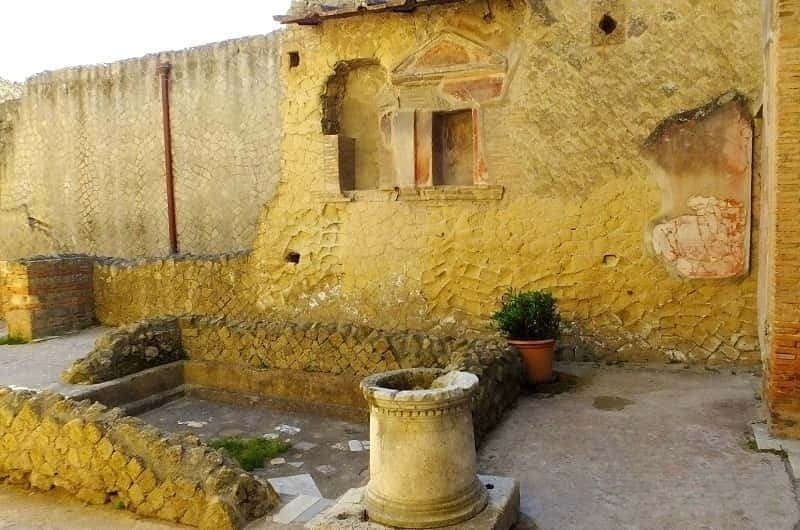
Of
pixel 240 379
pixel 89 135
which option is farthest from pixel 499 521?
pixel 89 135

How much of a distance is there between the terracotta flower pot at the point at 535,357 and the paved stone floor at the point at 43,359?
4182 mm

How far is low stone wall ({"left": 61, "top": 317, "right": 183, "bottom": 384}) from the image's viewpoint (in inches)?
259

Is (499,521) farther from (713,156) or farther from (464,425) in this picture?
(713,156)

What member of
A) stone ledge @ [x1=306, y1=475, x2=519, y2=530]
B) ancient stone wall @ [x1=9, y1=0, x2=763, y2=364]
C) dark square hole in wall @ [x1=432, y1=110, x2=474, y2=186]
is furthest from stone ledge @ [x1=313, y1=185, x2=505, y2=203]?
stone ledge @ [x1=306, y1=475, x2=519, y2=530]

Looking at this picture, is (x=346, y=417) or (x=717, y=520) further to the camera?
(x=346, y=417)

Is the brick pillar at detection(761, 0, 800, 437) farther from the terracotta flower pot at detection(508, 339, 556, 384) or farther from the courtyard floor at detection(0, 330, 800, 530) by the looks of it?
the terracotta flower pot at detection(508, 339, 556, 384)

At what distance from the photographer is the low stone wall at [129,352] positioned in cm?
658

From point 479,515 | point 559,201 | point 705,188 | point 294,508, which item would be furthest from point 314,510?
point 705,188

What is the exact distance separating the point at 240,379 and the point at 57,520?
2.86 metres

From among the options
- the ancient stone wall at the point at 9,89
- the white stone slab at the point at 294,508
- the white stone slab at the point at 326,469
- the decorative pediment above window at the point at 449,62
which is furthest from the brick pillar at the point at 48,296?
the ancient stone wall at the point at 9,89

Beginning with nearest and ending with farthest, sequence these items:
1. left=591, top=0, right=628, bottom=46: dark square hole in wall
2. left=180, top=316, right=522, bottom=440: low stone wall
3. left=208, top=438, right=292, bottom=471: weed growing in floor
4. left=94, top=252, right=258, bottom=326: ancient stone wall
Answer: left=208, top=438, right=292, bottom=471: weed growing in floor, left=180, top=316, right=522, bottom=440: low stone wall, left=591, top=0, right=628, bottom=46: dark square hole in wall, left=94, top=252, right=258, bottom=326: ancient stone wall

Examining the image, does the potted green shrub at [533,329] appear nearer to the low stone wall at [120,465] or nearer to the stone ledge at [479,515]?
the stone ledge at [479,515]

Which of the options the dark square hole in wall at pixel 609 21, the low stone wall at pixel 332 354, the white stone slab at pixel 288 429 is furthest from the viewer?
the dark square hole in wall at pixel 609 21

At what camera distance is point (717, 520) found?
12.2 feet
